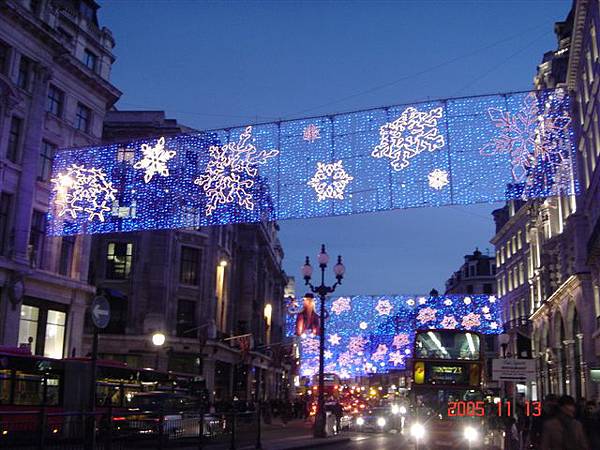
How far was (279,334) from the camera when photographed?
10275cm

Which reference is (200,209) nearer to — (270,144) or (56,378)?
(270,144)

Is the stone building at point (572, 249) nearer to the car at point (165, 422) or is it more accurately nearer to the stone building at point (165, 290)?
the car at point (165, 422)

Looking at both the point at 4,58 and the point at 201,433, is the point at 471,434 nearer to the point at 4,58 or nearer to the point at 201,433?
the point at 201,433

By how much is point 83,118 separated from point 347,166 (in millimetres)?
20347

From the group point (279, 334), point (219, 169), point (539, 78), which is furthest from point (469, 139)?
point (279, 334)

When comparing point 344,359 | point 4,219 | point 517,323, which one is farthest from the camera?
point 517,323

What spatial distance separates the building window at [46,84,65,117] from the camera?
3462 cm

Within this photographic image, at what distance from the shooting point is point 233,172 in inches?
948

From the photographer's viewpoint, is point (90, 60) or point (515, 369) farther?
point (90, 60)

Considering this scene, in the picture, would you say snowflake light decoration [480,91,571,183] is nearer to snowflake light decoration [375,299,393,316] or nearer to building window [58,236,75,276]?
building window [58,236,75,276]

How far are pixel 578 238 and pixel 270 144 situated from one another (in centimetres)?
2618

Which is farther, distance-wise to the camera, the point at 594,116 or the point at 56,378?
the point at 594,116

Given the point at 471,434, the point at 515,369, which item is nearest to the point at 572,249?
the point at 471,434

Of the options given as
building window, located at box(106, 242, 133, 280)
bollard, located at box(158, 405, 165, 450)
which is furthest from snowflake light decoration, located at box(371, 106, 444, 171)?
building window, located at box(106, 242, 133, 280)
